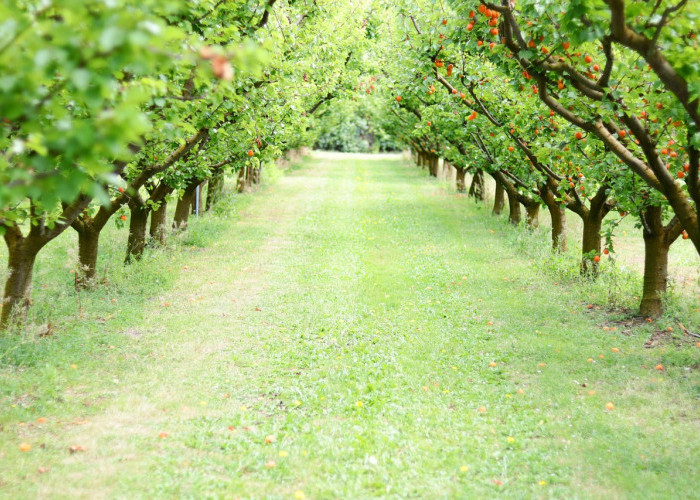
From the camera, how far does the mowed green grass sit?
205 inches

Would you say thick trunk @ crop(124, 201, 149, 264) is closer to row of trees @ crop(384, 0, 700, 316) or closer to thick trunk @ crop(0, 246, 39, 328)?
thick trunk @ crop(0, 246, 39, 328)

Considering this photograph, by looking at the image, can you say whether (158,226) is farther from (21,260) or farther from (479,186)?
(479,186)

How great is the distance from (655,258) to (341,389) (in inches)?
234

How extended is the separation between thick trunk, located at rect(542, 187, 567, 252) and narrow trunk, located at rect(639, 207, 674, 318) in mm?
4570

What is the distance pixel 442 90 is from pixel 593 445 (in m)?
10.6

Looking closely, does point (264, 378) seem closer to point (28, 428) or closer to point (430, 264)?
point (28, 428)

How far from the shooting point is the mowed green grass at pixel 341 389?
5.21 m

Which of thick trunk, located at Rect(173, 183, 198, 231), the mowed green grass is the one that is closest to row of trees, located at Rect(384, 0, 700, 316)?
the mowed green grass

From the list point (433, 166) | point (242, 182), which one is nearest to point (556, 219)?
point (242, 182)

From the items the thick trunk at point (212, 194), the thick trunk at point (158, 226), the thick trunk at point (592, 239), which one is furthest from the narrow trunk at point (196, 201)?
the thick trunk at point (592, 239)

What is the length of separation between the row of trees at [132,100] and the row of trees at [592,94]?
115 inches

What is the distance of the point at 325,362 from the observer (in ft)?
26.2

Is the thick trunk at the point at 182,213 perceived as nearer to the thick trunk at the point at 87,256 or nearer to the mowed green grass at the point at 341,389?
the mowed green grass at the point at 341,389

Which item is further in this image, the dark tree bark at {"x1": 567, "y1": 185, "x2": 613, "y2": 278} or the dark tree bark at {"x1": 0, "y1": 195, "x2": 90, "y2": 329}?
the dark tree bark at {"x1": 567, "y1": 185, "x2": 613, "y2": 278}
